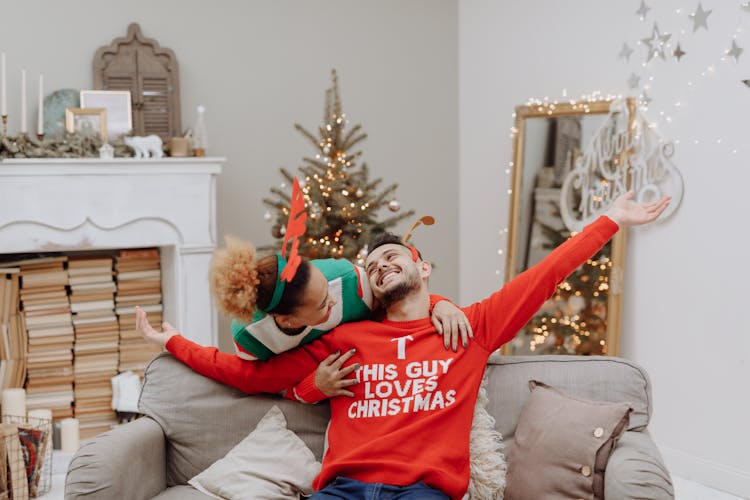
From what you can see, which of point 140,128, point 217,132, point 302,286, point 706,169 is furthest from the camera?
point 217,132

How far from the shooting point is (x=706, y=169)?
3.53m

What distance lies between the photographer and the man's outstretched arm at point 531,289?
2.35 m

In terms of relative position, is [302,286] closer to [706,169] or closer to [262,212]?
[706,169]

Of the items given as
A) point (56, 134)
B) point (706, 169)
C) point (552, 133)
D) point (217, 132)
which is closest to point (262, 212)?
point (217, 132)

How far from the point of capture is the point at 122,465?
218 centimetres

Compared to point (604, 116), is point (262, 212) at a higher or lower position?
lower

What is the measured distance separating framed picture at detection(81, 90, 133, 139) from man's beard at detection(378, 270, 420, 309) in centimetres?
235

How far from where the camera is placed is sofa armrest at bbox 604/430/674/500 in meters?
1.99

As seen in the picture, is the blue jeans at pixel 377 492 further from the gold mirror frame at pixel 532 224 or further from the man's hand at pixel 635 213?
the gold mirror frame at pixel 532 224

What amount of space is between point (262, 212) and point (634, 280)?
1.99 meters

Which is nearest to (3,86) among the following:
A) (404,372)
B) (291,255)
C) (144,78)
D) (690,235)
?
(144,78)

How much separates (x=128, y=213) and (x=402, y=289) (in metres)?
2.05

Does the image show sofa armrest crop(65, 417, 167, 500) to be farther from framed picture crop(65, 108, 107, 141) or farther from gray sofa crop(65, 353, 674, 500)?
framed picture crop(65, 108, 107, 141)

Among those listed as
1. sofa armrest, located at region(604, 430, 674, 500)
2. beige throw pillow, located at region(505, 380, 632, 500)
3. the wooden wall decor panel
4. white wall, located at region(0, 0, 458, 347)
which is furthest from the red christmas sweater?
the wooden wall decor panel
